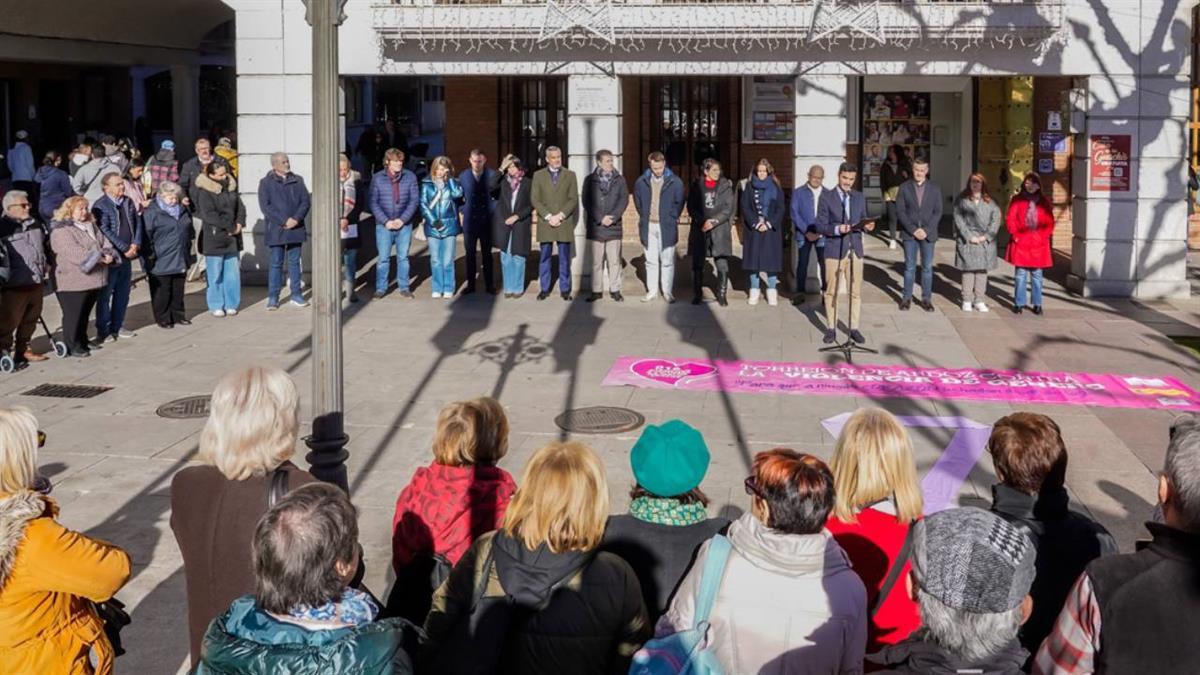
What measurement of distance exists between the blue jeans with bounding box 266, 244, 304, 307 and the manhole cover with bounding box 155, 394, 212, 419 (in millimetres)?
4922

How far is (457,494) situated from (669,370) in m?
8.51

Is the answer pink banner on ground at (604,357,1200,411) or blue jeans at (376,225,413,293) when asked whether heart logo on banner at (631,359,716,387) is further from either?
blue jeans at (376,225,413,293)

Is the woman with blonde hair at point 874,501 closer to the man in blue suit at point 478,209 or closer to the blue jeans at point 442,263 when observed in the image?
the blue jeans at point 442,263

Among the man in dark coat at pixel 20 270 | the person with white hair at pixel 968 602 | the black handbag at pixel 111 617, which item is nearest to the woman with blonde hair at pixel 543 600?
the person with white hair at pixel 968 602

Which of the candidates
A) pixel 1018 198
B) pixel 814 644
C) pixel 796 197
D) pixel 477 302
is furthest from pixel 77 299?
pixel 814 644

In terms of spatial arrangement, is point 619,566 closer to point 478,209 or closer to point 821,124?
point 478,209

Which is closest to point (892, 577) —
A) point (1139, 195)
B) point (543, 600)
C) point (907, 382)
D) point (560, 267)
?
point (543, 600)

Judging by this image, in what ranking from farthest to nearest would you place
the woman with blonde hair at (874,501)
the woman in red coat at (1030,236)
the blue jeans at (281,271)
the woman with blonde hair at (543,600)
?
the blue jeans at (281,271) < the woman in red coat at (1030,236) < the woman with blonde hair at (874,501) < the woman with blonde hair at (543,600)

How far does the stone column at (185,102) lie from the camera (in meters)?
31.9

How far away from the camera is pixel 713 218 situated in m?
17.7

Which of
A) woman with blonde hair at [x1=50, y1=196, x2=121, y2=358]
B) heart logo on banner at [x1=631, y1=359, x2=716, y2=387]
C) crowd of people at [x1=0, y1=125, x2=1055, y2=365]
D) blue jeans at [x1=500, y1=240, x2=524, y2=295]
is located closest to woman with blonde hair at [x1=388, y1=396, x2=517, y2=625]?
heart logo on banner at [x1=631, y1=359, x2=716, y2=387]

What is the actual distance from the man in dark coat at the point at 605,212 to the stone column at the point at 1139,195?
6.00 meters

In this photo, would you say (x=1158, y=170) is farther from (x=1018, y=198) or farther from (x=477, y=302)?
(x=477, y=302)

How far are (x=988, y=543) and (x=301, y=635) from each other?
182 centimetres
